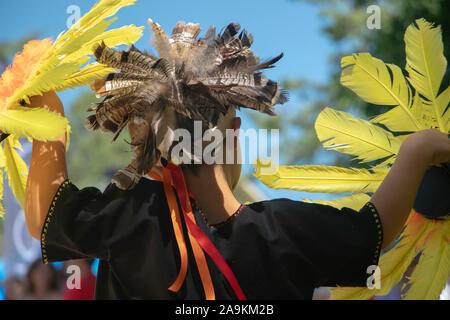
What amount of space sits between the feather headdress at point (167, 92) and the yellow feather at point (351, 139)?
295 millimetres

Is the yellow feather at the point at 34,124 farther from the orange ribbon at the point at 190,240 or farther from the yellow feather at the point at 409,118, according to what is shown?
the yellow feather at the point at 409,118

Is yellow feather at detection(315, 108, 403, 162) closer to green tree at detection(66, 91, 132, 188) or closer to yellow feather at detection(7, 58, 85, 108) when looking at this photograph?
yellow feather at detection(7, 58, 85, 108)

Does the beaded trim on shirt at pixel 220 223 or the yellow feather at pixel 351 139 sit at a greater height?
the yellow feather at pixel 351 139

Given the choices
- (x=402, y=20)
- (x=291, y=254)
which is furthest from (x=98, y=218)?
(x=402, y=20)

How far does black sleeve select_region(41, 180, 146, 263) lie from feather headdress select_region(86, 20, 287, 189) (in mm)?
77

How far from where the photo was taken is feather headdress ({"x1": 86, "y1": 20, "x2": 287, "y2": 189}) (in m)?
1.28

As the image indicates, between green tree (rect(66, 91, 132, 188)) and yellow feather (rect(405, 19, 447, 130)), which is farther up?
yellow feather (rect(405, 19, 447, 130))

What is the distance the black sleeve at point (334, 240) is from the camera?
1256 millimetres

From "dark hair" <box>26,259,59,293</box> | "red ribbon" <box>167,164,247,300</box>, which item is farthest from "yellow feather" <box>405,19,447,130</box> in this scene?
"dark hair" <box>26,259,59,293</box>

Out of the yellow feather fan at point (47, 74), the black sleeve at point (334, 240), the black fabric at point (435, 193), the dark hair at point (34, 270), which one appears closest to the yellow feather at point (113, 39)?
the yellow feather fan at point (47, 74)

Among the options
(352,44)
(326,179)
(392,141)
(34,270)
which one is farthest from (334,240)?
(352,44)

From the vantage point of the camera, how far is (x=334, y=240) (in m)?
1.25

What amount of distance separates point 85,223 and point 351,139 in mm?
907
